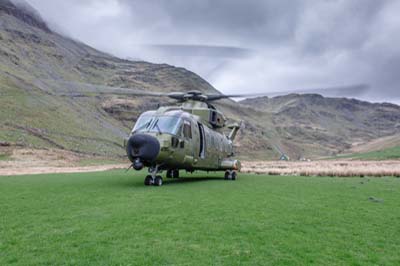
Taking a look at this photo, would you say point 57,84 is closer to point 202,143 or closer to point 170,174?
point 170,174

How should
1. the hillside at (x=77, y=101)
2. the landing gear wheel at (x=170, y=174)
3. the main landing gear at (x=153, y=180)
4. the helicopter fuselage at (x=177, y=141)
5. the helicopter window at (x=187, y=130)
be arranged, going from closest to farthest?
the helicopter fuselage at (x=177, y=141), the main landing gear at (x=153, y=180), the helicopter window at (x=187, y=130), the landing gear wheel at (x=170, y=174), the hillside at (x=77, y=101)

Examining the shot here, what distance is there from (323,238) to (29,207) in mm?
7418

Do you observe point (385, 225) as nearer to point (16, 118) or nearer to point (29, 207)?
point (29, 207)

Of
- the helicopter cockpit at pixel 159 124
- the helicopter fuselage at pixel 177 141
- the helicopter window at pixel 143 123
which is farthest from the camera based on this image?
the helicopter window at pixel 143 123

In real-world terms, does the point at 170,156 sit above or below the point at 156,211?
above

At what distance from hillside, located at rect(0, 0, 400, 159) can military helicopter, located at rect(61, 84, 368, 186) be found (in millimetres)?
3700

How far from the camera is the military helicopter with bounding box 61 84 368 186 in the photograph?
1449 centimetres

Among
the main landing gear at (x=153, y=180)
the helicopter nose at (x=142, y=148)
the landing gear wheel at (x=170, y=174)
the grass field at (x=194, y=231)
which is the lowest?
the grass field at (x=194, y=231)

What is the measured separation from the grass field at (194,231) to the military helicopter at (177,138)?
3.72 meters

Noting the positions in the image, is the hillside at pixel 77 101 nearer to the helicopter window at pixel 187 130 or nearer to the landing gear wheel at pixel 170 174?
the helicopter window at pixel 187 130

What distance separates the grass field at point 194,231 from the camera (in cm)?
548

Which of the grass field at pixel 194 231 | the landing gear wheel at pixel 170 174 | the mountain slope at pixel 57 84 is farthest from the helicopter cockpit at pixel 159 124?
the landing gear wheel at pixel 170 174

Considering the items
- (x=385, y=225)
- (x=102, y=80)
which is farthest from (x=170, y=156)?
(x=102, y=80)

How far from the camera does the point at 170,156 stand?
15.6m
